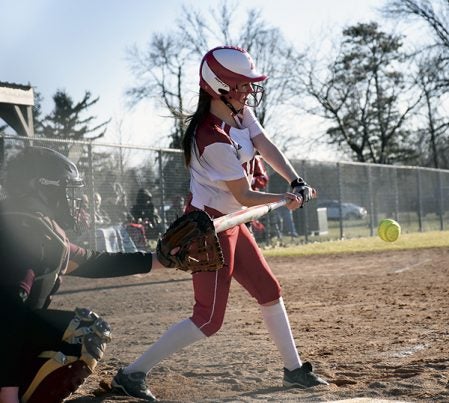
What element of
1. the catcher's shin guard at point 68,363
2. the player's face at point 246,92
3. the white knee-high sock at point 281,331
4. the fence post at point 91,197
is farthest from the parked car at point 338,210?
the catcher's shin guard at point 68,363

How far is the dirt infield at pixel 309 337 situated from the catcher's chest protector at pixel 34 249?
3.28ft

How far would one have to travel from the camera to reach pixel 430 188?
31.0m

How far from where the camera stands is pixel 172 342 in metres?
4.73

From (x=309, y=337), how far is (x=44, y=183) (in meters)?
3.37

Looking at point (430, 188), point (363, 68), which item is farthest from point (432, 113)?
point (430, 188)

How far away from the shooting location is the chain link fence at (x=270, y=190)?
1388cm

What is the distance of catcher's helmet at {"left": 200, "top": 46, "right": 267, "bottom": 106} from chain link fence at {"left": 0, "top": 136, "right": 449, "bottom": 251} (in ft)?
3.30

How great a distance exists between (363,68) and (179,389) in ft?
114

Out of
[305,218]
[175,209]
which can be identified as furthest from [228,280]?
[305,218]

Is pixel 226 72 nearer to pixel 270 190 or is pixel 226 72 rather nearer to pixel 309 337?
pixel 309 337

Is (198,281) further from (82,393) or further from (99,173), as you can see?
(99,173)

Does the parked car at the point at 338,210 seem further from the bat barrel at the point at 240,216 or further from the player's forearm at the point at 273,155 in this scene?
the bat barrel at the point at 240,216

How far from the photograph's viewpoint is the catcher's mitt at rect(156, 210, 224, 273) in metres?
4.41

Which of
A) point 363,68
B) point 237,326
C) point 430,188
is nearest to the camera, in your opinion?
point 237,326
